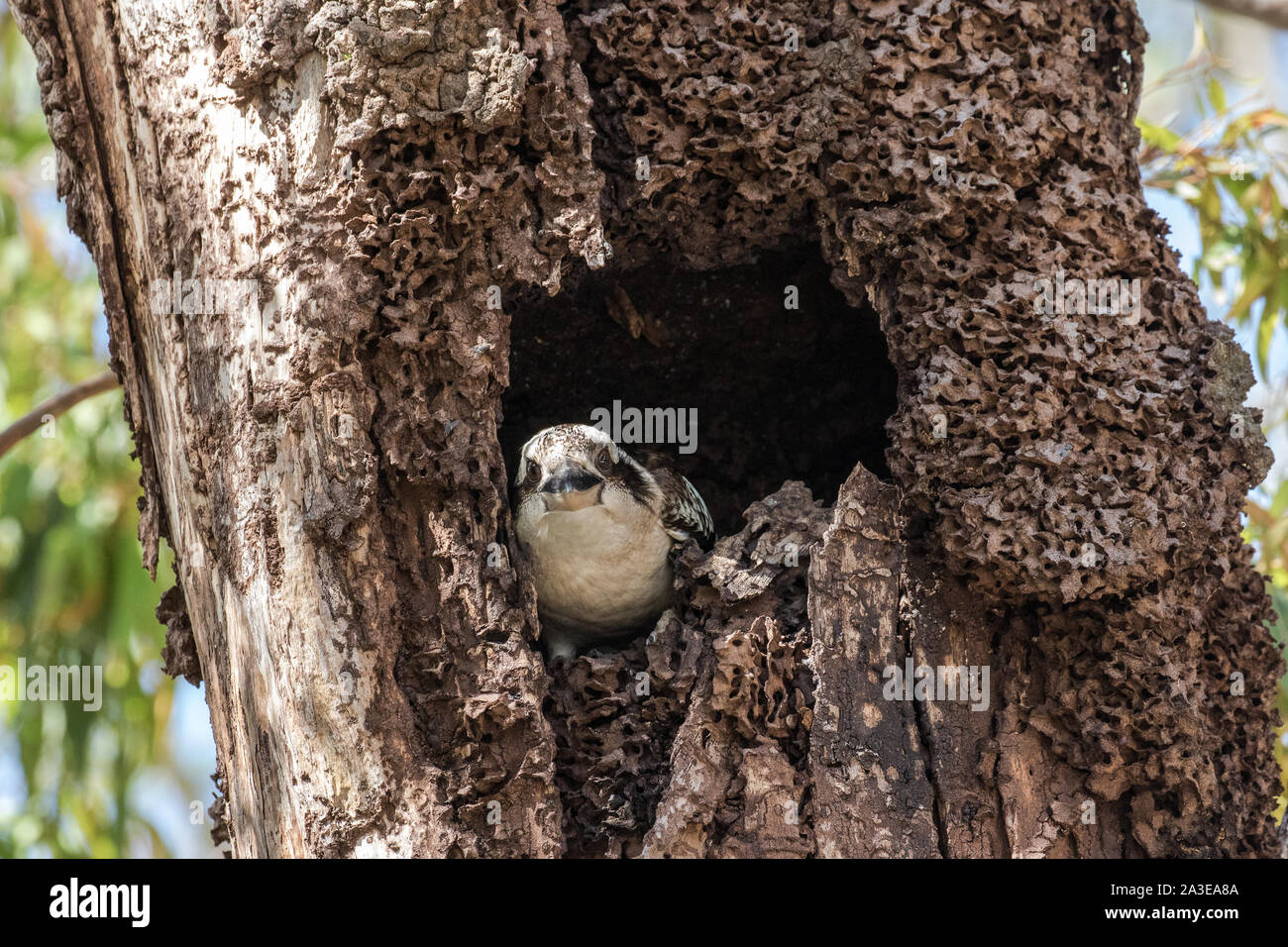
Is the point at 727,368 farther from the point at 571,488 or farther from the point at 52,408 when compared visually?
the point at 52,408

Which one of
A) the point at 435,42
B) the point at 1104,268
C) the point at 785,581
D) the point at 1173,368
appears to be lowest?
the point at 785,581

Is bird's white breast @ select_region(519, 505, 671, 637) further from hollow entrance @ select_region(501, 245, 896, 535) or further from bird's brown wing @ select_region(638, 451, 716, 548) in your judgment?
hollow entrance @ select_region(501, 245, 896, 535)

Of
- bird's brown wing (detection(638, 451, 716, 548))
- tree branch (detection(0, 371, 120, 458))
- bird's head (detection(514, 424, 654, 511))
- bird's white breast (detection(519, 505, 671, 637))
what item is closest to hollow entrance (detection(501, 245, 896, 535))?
bird's brown wing (detection(638, 451, 716, 548))

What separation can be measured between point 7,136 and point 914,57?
679 cm

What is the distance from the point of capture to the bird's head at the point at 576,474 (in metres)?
4.35

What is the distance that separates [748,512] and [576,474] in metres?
0.64

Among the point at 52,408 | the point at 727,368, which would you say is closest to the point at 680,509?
the point at 727,368

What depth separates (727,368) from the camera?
5.50 meters

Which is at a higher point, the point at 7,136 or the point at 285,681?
the point at 7,136

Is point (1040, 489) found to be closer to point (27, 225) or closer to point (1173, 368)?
point (1173, 368)

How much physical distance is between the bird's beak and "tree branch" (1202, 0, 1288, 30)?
357cm

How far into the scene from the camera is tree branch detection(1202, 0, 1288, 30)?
17.5 ft

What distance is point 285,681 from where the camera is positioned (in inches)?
129

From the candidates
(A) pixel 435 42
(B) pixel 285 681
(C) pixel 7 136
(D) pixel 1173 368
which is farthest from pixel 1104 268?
(C) pixel 7 136
